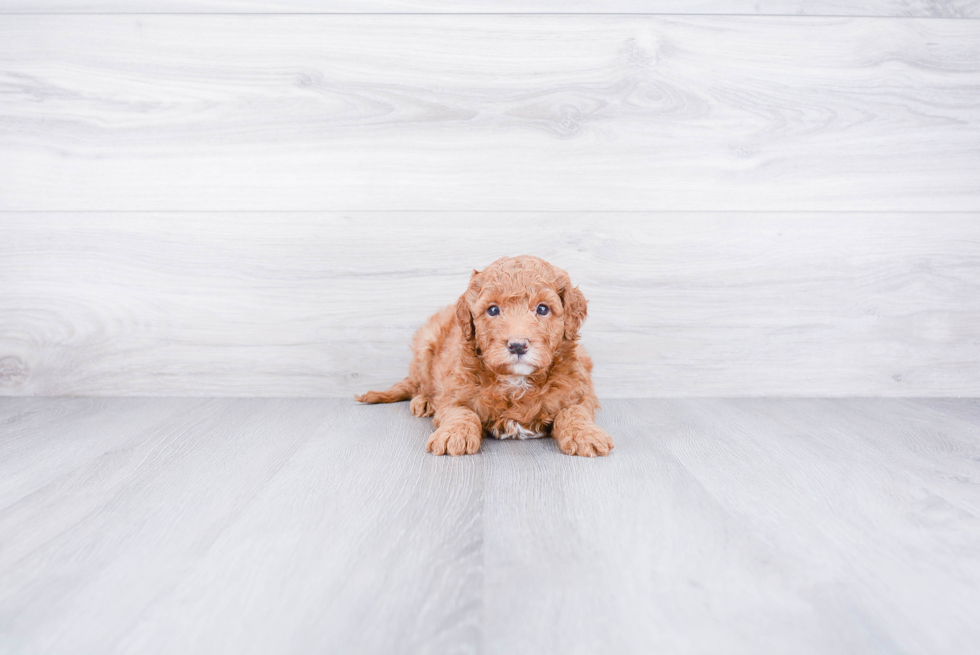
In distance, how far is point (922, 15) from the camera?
7.25 feet

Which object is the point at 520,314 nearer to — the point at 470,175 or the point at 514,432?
the point at 514,432

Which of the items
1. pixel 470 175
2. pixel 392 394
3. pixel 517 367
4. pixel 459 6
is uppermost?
pixel 459 6

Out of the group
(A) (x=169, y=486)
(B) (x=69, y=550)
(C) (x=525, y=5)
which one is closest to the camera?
(B) (x=69, y=550)

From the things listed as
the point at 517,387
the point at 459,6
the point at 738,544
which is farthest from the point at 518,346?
the point at 459,6

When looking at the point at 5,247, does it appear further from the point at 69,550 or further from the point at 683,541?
the point at 683,541

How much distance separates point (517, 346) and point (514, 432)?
0.31 meters

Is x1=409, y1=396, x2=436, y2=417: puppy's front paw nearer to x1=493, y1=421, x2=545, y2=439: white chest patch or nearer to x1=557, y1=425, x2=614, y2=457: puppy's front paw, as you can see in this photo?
x1=493, y1=421, x2=545, y2=439: white chest patch

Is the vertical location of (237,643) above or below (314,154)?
below

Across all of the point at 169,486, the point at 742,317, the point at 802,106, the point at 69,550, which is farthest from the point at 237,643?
the point at 802,106

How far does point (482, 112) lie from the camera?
2211 mm

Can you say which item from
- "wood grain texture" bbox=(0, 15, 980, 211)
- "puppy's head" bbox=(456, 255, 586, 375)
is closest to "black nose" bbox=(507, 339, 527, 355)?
"puppy's head" bbox=(456, 255, 586, 375)

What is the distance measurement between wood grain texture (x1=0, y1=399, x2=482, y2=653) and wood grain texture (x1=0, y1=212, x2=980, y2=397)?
526 mm

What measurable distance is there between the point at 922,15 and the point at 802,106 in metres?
0.56

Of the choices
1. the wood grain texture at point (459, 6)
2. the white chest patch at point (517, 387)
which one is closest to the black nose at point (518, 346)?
the white chest patch at point (517, 387)
